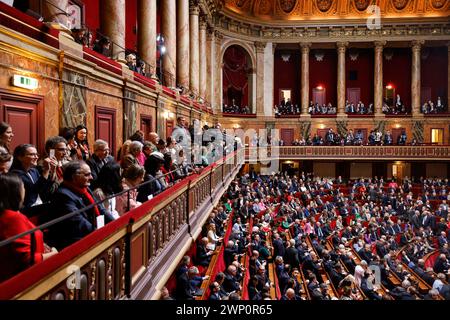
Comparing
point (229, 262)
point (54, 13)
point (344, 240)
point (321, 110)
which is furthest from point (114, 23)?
point (321, 110)

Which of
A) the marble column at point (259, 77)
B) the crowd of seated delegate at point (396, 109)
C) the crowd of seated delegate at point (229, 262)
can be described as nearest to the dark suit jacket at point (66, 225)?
the crowd of seated delegate at point (229, 262)

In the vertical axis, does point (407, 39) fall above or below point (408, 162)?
above

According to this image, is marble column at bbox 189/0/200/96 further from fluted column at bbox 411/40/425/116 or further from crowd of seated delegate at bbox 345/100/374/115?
fluted column at bbox 411/40/425/116

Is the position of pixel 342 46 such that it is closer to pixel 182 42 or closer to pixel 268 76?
pixel 268 76

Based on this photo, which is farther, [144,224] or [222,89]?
[222,89]

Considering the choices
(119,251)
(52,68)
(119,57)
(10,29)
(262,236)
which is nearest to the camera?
(119,251)

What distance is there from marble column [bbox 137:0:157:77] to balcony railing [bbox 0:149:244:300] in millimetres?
6382

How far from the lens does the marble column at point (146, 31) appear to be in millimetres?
11805

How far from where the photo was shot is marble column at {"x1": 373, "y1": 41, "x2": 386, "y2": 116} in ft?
94.5

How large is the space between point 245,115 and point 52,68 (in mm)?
23035

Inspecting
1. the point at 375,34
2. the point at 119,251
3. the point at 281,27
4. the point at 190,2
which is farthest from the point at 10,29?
the point at 375,34

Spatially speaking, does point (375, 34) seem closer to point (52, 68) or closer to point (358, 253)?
point (358, 253)

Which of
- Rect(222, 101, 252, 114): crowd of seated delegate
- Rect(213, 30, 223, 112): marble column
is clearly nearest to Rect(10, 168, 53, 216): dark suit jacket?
Rect(213, 30, 223, 112): marble column

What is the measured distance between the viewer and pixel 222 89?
2838cm
